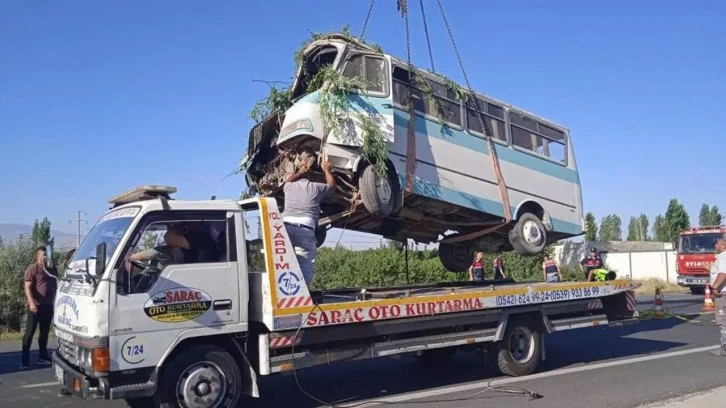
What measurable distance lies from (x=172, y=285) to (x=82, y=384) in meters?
1.12

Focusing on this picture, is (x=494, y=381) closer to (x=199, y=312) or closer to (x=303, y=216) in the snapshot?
(x=303, y=216)

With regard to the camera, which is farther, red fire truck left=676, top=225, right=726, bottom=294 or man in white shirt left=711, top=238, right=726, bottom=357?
red fire truck left=676, top=225, right=726, bottom=294

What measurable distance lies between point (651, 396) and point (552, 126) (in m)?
5.19

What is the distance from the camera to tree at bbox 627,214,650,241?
256 ft

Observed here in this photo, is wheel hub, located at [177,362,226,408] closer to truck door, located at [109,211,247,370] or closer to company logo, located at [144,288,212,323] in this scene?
truck door, located at [109,211,247,370]

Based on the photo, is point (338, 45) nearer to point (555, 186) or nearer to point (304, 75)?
point (304, 75)

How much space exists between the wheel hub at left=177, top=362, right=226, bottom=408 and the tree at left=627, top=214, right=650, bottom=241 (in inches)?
3092

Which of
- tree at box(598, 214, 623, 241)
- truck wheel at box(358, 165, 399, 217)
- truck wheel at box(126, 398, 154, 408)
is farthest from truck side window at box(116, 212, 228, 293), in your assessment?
tree at box(598, 214, 623, 241)

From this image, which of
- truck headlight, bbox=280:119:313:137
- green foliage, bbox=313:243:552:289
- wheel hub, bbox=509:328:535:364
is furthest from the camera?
green foliage, bbox=313:243:552:289

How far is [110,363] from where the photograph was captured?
5711mm

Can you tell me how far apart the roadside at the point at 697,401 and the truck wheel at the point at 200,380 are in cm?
417

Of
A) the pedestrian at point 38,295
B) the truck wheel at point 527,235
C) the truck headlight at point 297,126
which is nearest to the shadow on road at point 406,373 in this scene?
the truck wheel at point 527,235

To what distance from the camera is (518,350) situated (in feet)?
28.9

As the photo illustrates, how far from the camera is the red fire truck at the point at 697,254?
24422 mm
